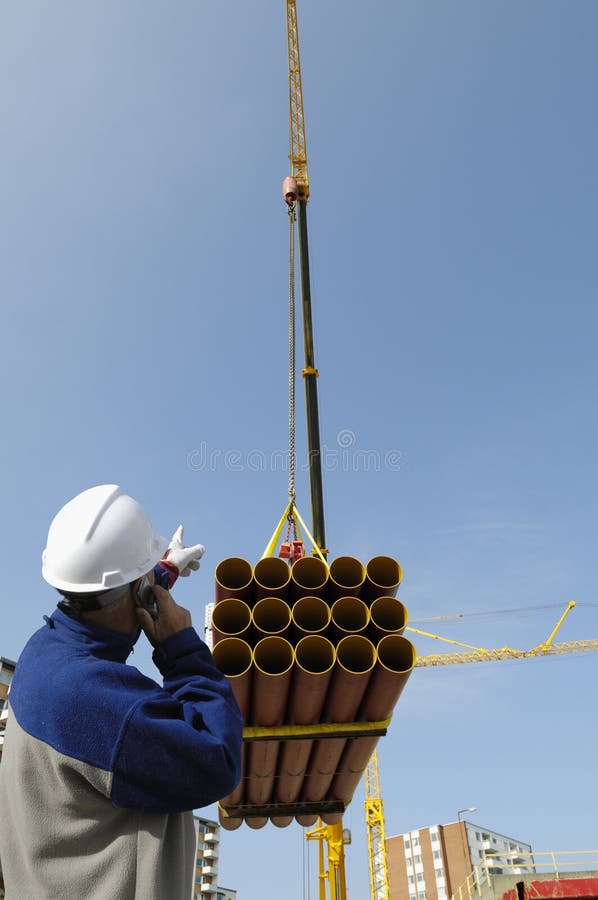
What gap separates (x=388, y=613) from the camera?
752 centimetres

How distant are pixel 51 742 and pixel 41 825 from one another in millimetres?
233

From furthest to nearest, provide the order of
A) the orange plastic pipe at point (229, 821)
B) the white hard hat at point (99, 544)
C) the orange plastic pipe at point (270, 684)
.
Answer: the orange plastic pipe at point (229, 821)
the orange plastic pipe at point (270, 684)
the white hard hat at point (99, 544)

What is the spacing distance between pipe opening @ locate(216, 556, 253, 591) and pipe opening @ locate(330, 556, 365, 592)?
3.12ft

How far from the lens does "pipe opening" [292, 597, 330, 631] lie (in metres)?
7.34

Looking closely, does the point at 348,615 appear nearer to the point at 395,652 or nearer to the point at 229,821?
the point at 395,652

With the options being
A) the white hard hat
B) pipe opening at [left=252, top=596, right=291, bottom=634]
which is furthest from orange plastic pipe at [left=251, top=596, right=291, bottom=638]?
the white hard hat

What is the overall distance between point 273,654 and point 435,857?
3261 inches

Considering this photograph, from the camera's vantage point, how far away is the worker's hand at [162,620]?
222 centimetres

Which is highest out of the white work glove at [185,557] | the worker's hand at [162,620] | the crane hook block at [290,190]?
the crane hook block at [290,190]

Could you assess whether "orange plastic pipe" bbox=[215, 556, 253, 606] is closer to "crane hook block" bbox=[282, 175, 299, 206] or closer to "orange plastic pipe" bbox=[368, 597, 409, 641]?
"orange plastic pipe" bbox=[368, 597, 409, 641]

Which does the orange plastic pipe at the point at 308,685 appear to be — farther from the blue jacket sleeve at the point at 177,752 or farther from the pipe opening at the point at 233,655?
the blue jacket sleeve at the point at 177,752

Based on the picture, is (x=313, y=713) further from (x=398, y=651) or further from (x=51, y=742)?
(x=51, y=742)

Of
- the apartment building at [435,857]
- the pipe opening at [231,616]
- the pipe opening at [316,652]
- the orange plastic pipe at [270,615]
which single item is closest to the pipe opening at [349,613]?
the pipe opening at [316,652]

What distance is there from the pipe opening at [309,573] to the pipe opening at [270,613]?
34 centimetres
